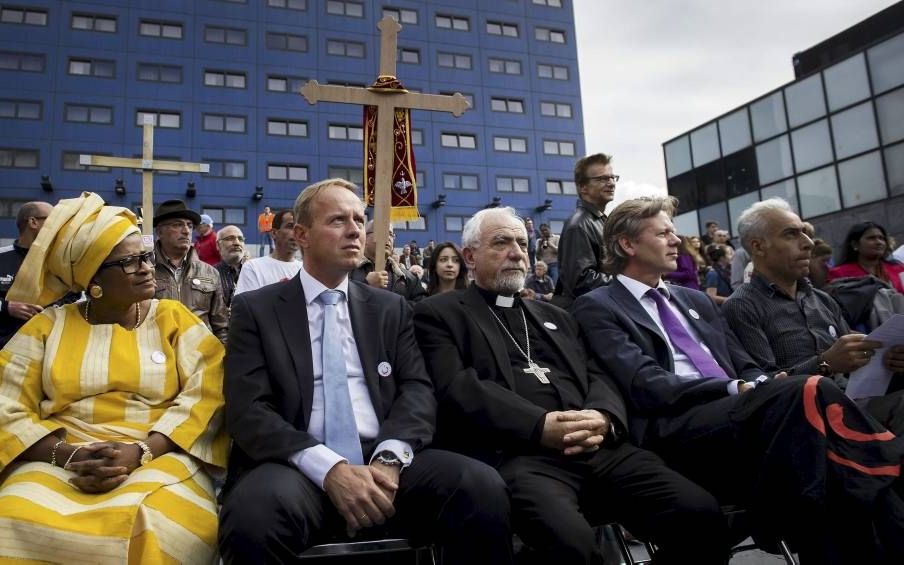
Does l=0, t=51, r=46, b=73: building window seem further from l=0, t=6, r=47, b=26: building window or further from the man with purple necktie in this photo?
the man with purple necktie

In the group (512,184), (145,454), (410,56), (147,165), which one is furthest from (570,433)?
(410,56)

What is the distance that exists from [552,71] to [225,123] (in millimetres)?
21547

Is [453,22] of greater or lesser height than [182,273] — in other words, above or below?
above

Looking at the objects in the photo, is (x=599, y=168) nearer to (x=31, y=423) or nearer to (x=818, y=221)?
(x=31, y=423)

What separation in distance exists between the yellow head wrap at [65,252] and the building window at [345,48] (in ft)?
129

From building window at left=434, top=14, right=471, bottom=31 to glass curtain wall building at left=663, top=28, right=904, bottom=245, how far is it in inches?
865

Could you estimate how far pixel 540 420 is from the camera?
3.00 metres

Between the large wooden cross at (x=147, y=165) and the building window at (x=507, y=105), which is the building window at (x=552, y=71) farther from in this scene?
the large wooden cross at (x=147, y=165)

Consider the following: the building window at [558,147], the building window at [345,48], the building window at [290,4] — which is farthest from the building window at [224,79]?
the building window at [558,147]

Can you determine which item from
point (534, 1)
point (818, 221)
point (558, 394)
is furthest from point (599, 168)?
point (534, 1)

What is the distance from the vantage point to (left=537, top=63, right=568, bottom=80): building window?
144ft

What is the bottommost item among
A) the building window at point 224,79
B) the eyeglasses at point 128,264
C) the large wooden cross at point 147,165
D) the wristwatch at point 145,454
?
the wristwatch at point 145,454

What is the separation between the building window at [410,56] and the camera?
4084 cm

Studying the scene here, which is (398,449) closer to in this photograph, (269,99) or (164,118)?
(164,118)
